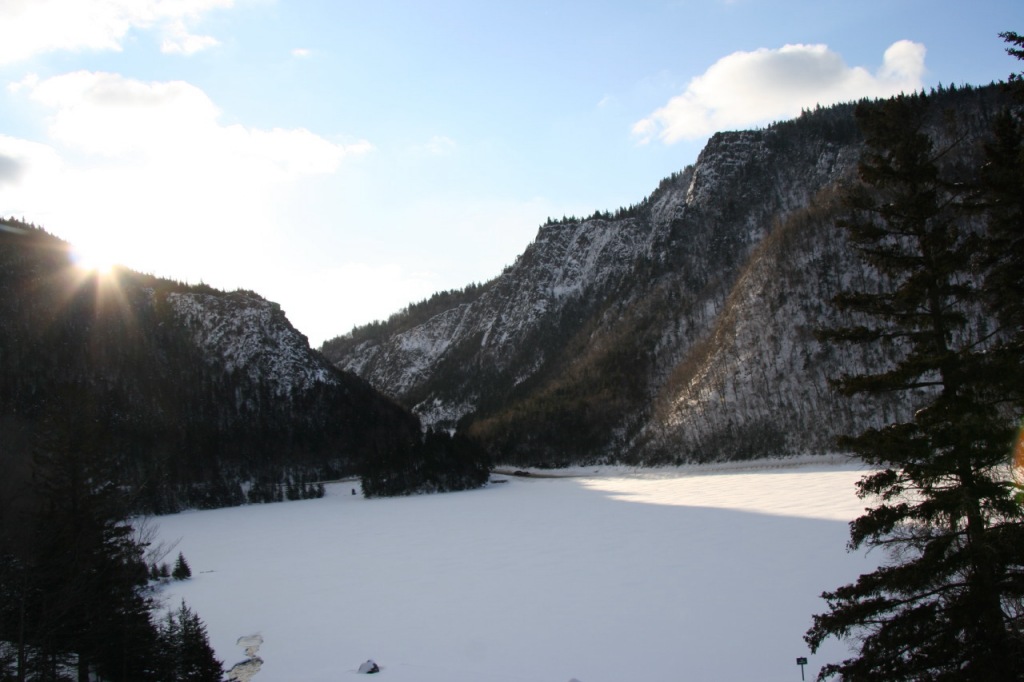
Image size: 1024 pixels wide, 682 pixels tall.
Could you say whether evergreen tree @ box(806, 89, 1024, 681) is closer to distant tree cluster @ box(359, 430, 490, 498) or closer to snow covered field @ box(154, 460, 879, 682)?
snow covered field @ box(154, 460, 879, 682)

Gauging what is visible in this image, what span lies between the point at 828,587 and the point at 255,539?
47719mm

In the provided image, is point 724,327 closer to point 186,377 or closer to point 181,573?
point 181,573

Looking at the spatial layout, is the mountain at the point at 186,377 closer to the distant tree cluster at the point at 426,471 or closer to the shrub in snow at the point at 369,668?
the distant tree cluster at the point at 426,471

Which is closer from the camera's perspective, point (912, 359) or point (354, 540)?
point (912, 359)

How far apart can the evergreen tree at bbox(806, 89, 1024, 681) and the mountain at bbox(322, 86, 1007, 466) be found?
69308 millimetres

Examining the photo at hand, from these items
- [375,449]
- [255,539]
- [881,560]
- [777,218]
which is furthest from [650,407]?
[881,560]

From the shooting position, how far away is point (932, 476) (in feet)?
28.4

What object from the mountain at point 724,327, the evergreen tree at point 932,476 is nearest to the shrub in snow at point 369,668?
the evergreen tree at point 932,476

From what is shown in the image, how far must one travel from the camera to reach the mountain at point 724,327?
97062mm

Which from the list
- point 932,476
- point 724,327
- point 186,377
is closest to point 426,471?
point 724,327

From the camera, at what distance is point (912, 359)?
8.71 m

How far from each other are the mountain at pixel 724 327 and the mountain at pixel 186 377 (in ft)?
119

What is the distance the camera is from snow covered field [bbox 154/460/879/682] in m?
19.1

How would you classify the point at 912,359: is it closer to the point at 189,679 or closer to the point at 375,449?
the point at 189,679
